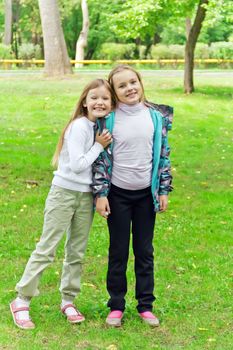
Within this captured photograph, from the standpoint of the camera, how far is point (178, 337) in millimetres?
5062

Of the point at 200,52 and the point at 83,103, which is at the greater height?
the point at 83,103

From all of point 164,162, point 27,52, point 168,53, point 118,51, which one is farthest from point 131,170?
point 118,51

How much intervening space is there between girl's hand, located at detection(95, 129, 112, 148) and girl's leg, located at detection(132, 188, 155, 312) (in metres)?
0.43

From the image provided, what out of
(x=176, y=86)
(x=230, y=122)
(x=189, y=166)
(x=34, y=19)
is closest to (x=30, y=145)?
(x=189, y=166)

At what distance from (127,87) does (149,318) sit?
5.21ft

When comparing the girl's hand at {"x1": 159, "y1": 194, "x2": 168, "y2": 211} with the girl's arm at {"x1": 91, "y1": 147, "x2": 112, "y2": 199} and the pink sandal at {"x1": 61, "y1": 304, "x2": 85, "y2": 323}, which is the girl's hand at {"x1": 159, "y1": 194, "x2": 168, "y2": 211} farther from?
the pink sandal at {"x1": 61, "y1": 304, "x2": 85, "y2": 323}

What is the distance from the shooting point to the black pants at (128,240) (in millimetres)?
5020

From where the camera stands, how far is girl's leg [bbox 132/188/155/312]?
5.06 m

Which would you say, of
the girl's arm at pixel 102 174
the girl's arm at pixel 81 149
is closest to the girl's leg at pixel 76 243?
the girl's arm at pixel 102 174

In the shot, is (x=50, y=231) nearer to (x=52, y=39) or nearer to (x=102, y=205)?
(x=102, y=205)

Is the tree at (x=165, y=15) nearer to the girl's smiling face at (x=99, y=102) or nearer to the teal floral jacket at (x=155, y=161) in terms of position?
the teal floral jacket at (x=155, y=161)

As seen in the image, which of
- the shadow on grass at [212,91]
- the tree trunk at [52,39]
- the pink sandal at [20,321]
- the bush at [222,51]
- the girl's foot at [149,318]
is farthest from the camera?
the bush at [222,51]

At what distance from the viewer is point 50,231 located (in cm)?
504

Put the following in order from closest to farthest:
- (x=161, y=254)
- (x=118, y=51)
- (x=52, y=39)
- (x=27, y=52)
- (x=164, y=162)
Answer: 1. (x=164, y=162)
2. (x=161, y=254)
3. (x=52, y=39)
4. (x=27, y=52)
5. (x=118, y=51)
